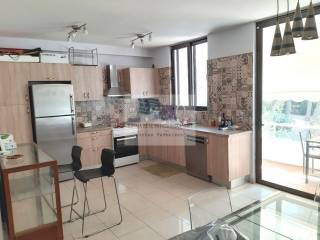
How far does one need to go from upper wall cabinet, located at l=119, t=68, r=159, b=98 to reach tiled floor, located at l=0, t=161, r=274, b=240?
5.55 feet

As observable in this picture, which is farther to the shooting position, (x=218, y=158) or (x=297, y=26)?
(x=218, y=158)

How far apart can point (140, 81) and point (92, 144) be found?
1.71 m

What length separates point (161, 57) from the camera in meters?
5.77

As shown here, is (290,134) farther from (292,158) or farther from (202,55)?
(202,55)

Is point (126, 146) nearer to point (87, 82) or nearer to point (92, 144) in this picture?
point (92, 144)

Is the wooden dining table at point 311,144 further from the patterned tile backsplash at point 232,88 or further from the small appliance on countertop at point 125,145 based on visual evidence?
the small appliance on countertop at point 125,145

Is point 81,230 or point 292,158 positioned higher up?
point 292,158

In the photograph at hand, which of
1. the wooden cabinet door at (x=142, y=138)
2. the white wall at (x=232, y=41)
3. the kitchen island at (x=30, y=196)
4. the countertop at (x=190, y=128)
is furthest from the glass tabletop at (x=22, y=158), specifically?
the white wall at (x=232, y=41)

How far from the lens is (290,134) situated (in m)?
3.75

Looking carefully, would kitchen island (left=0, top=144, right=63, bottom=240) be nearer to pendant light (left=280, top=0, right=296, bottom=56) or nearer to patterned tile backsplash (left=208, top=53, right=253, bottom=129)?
pendant light (left=280, top=0, right=296, bottom=56)

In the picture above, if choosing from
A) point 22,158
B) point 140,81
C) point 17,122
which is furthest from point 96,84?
point 22,158

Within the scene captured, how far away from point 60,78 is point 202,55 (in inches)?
104

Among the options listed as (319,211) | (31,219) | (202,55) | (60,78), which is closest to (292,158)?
(319,211)

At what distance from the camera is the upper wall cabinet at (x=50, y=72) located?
4.16 metres
